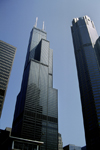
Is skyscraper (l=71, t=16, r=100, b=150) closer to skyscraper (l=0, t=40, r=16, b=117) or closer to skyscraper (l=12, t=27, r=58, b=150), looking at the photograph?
skyscraper (l=12, t=27, r=58, b=150)

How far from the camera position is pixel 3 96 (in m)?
142

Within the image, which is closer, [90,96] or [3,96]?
[3,96]

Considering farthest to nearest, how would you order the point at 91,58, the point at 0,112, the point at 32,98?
the point at 91,58, the point at 32,98, the point at 0,112

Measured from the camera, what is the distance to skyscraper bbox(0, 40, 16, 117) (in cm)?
14743

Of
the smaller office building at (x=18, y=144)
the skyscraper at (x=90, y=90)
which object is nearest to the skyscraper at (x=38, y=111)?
the skyscraper at (x=90, y=90)

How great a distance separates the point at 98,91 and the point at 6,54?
112 meters

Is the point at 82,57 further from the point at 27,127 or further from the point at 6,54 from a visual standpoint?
the point at 27,127

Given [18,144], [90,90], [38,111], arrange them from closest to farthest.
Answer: [18,144] < [90,90] < [38,111]

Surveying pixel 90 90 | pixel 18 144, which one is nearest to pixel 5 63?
pixel 90 90

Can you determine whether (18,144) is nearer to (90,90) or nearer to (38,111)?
(38,111)

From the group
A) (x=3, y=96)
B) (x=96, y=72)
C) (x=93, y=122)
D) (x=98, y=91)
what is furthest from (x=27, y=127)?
(x=96, y=72)

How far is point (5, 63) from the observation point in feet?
549

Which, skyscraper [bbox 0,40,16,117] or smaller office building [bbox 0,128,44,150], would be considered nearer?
smaller office building [bbox 0,128,44,150]

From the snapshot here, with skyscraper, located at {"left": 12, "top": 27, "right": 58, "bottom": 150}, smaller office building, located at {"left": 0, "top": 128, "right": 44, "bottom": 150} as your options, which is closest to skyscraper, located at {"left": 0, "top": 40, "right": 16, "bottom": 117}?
skyscraper, located at {"left": 12, "top": 27, "right": 58, "bottom": 150}
